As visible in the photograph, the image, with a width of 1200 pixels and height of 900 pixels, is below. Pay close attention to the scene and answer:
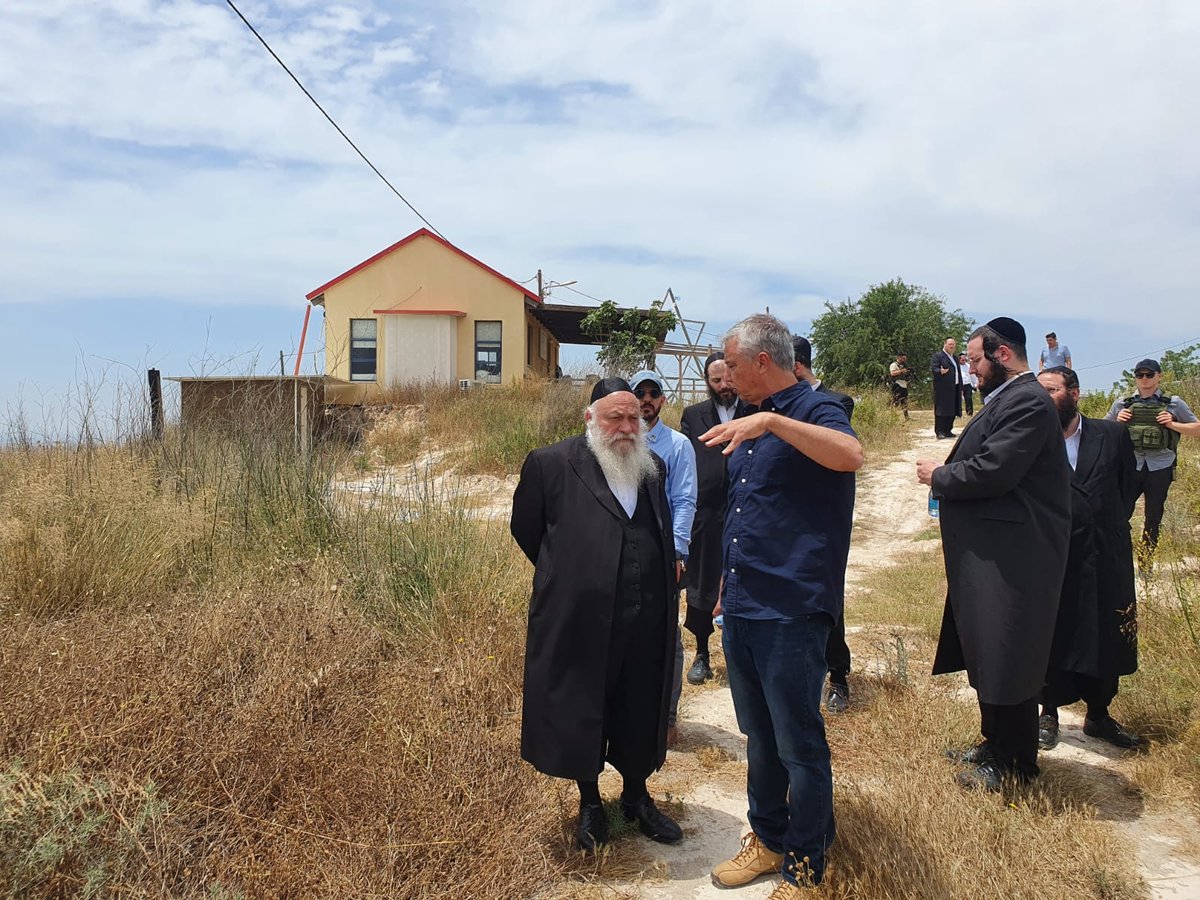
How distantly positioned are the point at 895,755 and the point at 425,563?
296 centimetres

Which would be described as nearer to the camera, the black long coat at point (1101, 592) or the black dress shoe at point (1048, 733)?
the black long coat at point (1101, 592)

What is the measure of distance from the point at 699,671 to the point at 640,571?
2331mm

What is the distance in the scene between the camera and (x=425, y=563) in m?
5.38

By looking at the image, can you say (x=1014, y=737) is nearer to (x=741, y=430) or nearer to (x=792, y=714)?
(x=792, y=714)

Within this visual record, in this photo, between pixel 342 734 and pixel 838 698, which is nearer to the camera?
pixel 342 734

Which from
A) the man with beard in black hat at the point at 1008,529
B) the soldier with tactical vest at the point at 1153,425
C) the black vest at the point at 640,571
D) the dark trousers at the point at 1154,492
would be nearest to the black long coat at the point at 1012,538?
the man with beard in black hat at the point at 1008,529

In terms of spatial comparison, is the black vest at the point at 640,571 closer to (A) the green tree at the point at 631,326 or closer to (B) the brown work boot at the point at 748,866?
(B) the brown work boot at the point at 748,866

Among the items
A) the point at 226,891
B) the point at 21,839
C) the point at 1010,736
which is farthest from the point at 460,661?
the point at 1010,736

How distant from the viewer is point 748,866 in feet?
10.2

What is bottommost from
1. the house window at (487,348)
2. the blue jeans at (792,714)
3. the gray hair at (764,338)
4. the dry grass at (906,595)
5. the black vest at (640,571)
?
the dry grass at (906,595)

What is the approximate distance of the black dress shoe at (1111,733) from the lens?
4270mm

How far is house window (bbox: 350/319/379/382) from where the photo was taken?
2438 centimetres

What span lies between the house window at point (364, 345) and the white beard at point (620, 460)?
21.9m

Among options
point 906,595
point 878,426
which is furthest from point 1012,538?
point 878,426
